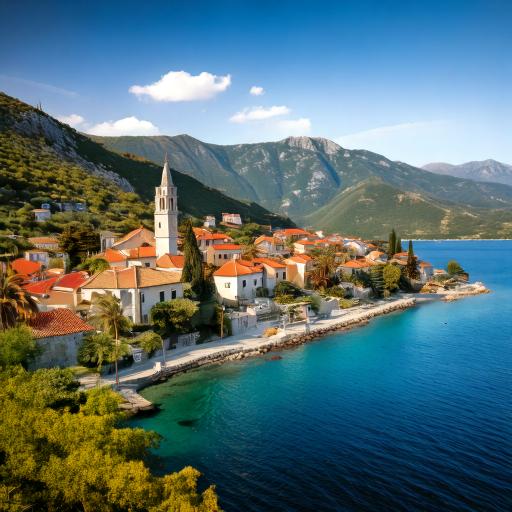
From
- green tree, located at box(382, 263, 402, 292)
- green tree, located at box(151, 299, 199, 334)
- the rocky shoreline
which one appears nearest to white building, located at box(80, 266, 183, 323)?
green tree, located at box(151, 299, 199, 334)

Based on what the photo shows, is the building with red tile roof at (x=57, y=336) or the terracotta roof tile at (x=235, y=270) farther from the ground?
the terracotta roof tile at (x=235, y=270)

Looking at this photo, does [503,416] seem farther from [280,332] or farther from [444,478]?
[280,332]

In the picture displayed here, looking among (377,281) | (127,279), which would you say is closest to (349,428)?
(127,279)

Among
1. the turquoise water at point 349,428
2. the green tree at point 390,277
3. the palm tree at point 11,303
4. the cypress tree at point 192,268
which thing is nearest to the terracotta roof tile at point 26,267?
the cypress tree at point 192,268

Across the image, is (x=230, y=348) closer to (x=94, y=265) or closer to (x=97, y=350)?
(x=97, y=350)

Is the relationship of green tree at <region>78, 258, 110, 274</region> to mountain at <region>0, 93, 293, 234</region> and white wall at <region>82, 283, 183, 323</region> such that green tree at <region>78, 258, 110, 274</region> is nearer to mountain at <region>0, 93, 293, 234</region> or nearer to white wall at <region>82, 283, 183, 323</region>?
white wall at <region>82, 283, 183, 323</region>

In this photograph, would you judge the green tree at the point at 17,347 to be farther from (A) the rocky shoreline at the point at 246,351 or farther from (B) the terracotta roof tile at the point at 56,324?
(A) the rocky shoreline at the point at 246,351
